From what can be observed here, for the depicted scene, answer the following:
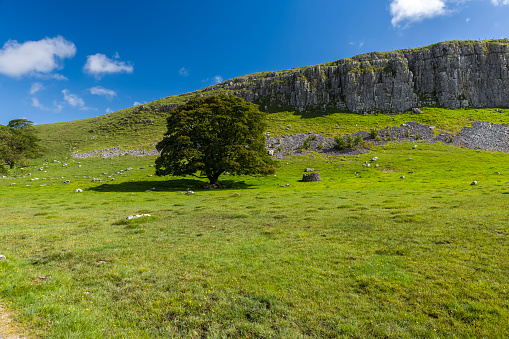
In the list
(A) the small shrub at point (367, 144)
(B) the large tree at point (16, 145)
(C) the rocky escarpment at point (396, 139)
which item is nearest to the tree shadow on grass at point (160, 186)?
(C) the rocky escarpment at point (396, 139)

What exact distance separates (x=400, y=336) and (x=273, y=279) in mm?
Answer: 4164

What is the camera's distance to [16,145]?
69438 mm

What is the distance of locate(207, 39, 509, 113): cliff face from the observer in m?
112

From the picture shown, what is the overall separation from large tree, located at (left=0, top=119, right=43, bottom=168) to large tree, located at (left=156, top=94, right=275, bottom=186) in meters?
45.7

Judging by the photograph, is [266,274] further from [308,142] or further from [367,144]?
[367,144]

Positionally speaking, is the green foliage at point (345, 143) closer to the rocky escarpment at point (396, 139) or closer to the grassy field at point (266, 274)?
the rocky escarpment at point (396, 139)

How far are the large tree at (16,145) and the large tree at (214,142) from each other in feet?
150

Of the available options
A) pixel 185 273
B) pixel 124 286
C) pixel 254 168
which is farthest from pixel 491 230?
pixel 254 168

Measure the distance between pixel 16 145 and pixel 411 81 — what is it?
169 m

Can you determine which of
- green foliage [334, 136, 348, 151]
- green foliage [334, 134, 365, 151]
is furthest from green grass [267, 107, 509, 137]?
green foliage [334, 136, 348, 151]

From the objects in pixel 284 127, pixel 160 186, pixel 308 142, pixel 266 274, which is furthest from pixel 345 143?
pixel 266 274

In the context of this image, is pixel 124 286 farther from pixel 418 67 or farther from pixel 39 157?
pixel 418 67

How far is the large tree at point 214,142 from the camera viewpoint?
42.8 meters

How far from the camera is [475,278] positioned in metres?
7.98
